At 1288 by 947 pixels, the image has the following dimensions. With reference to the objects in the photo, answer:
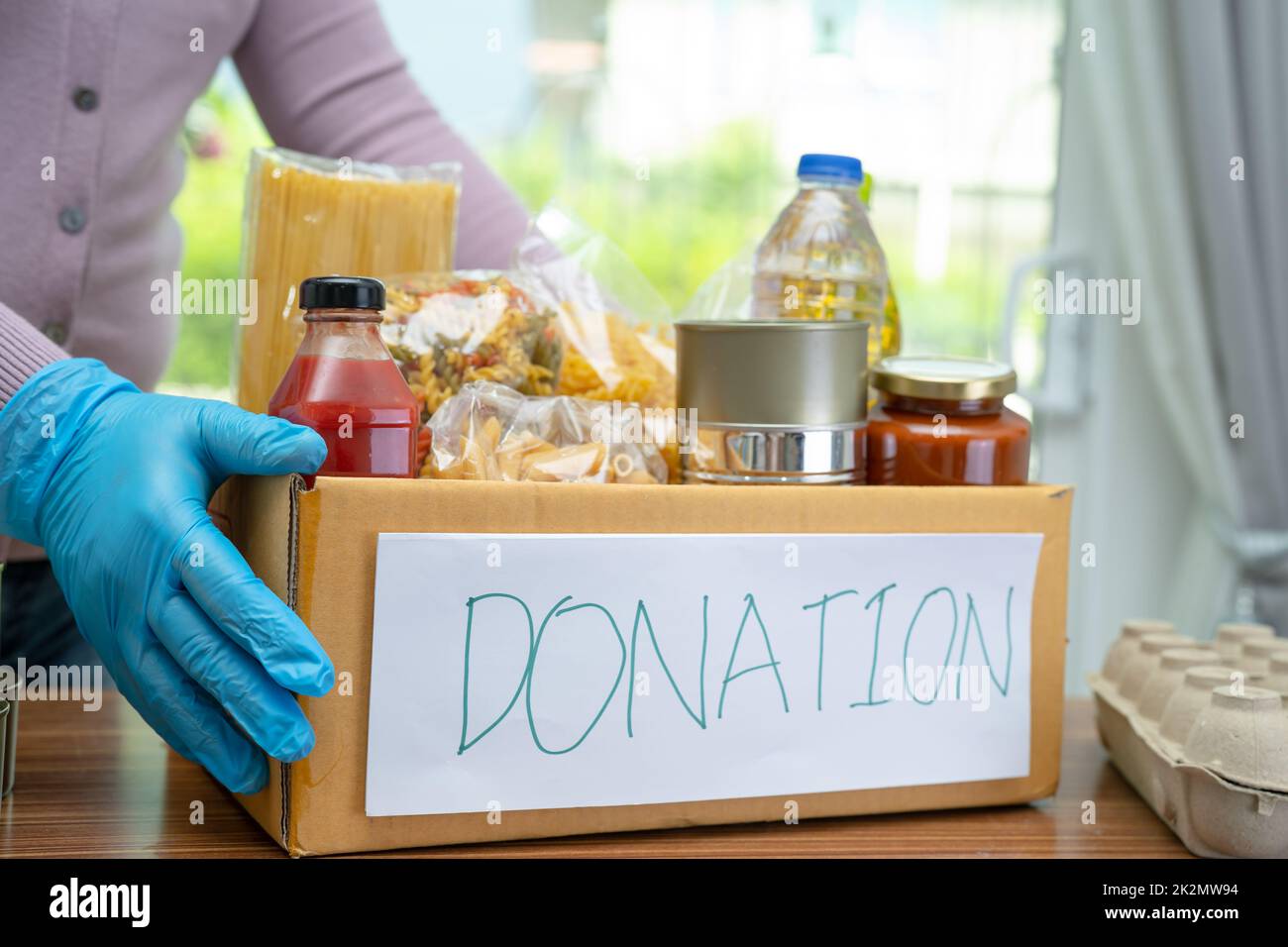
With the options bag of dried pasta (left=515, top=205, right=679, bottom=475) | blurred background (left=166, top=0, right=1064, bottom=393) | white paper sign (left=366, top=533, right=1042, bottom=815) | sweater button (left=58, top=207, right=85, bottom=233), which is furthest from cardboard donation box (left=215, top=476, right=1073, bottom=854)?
blurred background (left=166, top=0, right=1064, bottom=393)

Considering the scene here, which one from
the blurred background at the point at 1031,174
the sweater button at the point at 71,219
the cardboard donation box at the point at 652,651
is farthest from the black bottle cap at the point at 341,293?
the blurred background at the point at 1031,174

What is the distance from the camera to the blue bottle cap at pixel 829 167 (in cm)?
83

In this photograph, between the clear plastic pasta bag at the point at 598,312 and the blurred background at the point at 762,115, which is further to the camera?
the blurred background at the point at 762,115

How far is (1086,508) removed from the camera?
2.42 meters

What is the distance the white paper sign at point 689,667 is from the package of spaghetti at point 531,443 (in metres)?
0.07

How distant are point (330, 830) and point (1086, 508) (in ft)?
6.87

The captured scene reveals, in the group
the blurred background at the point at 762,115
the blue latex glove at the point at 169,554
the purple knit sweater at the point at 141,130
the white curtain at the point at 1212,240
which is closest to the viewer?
the blue latex glove at the point at 169,554

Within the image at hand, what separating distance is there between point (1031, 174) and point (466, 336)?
81.0 inches

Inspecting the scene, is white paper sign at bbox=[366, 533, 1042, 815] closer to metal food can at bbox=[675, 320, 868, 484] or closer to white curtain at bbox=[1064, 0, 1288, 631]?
metal food can at bbox=[675, 320, 868, 484]

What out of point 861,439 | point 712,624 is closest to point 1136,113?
point 861,439

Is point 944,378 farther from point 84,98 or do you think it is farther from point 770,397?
point 84,98

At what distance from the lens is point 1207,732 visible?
0.67 metres

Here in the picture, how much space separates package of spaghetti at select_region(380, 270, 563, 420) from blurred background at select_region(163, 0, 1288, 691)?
5.14ft

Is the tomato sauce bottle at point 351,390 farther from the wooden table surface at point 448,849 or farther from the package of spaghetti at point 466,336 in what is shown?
the wooden table surface at point 448,849
